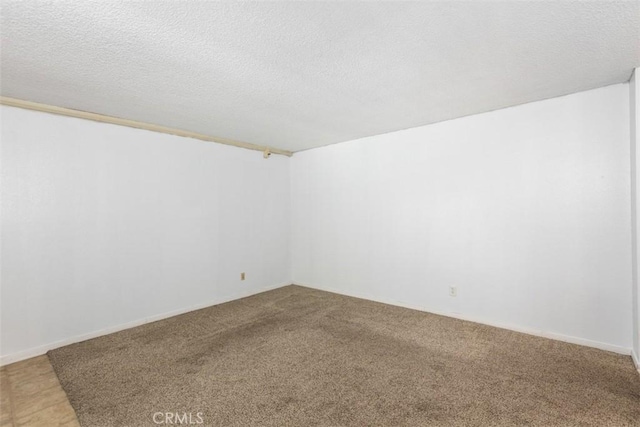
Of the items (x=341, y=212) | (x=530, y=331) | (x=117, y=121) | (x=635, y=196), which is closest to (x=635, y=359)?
(x=530, y=331)

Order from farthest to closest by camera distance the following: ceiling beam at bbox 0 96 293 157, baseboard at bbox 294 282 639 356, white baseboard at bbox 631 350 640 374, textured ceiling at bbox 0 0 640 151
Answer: ceiling beam at bbox 0 96 293 157 < baseboard at bbox 294 282 639 356 < white baseboard at bbox 631 350 640 374 < textured ceiling at bbox 0 0 640 151

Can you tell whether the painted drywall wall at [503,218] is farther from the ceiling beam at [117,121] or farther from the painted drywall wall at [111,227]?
the painted drywall wall at [111,227]

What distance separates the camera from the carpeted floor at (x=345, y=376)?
6.10 ft

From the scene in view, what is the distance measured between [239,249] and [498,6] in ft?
13.2

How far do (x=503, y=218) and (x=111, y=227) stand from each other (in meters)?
4.25

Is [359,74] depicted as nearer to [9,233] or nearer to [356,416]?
[356,416]

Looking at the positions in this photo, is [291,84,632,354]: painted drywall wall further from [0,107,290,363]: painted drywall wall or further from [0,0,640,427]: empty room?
[0,107,290,363]: painted drywall wall

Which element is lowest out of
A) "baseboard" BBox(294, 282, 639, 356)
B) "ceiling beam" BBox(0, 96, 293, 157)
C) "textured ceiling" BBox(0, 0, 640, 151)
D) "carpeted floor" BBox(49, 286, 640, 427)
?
"carpeted floor" BBox(49, 286, 640, 427)

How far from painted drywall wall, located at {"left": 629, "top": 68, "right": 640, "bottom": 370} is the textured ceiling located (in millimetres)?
195

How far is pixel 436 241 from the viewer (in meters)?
3.71

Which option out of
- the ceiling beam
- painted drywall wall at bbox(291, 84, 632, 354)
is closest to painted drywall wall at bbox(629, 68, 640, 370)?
painted drywall wall at bbox(291, 84, 632, 354)

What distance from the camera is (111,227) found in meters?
3.30

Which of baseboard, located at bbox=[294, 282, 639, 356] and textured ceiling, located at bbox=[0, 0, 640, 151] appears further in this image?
baseboard, located at bbox=[294, 282, 639, 356]

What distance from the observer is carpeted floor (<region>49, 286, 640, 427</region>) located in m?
1.86
